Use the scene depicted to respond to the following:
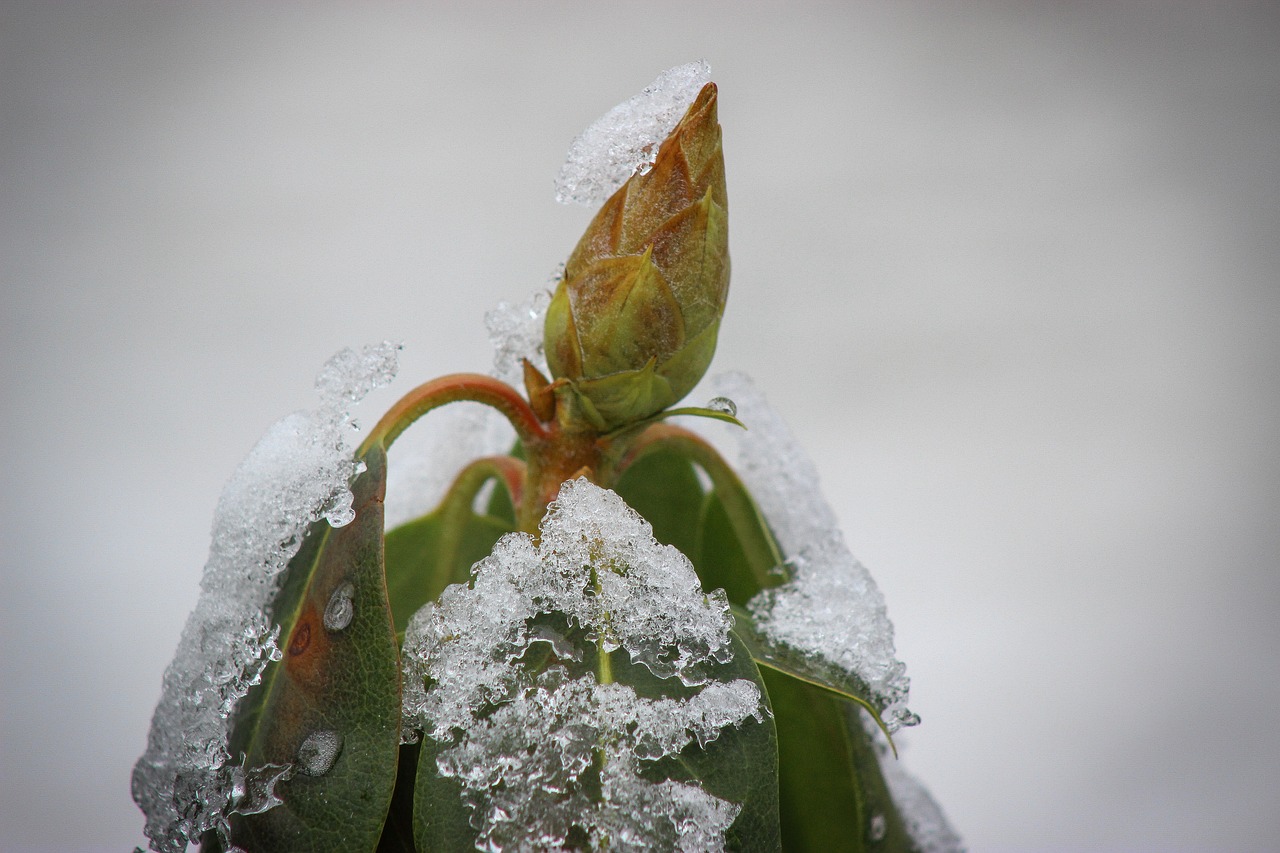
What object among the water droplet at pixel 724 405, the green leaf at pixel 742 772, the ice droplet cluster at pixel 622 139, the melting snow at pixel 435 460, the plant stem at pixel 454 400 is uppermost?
the ice droplet cluster at pixel 622 139

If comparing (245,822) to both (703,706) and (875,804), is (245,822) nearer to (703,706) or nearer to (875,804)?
(703,706)

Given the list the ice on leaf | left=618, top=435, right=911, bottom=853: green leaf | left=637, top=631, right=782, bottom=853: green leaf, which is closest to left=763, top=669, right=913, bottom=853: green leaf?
left=618, top=435, right=911, bottom=853: green leaf

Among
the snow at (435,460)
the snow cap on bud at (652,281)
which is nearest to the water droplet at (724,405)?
the snow cap on bud at (652,281)

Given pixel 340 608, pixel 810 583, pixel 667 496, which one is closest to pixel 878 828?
pixel 810 583

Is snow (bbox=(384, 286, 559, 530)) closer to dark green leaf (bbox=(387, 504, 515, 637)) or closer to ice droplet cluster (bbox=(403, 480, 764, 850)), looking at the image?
dark green leaf (bbox=(387, 504, 515, 637))

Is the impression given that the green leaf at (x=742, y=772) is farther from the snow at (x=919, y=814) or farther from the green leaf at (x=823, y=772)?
the snow at (x=919, y=814)

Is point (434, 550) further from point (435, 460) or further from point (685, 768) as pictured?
point (685, 768)

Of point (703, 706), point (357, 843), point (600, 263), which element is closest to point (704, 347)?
point (600, 263)
